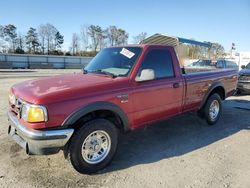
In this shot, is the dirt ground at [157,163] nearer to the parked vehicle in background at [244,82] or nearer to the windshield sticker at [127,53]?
the windshield sticker at [127,53]

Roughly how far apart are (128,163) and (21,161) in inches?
69.7

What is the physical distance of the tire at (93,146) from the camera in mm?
3527

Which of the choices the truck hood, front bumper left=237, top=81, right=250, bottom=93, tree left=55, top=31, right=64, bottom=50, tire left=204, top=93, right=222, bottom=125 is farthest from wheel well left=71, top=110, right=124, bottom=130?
tree left=55, top=31, right=64, bottom=50

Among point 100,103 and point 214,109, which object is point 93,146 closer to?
point 100,103

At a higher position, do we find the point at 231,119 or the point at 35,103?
the point at 35,103

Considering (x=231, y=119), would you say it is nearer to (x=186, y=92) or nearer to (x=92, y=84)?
(x=186, y=92)

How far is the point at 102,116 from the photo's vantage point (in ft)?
12.8

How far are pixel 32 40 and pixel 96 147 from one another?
70571 mm

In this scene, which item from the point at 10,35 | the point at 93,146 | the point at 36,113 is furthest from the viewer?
the point at 10,35

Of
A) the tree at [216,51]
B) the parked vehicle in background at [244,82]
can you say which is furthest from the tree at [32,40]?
the parked vehicle in background at [244,82]

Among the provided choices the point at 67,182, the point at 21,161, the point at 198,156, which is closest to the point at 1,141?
the point at 21,161

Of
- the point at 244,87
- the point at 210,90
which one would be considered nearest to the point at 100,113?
the point at 210,90

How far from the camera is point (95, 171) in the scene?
377 cm

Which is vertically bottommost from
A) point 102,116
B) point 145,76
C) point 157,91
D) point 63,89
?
point 102,116
